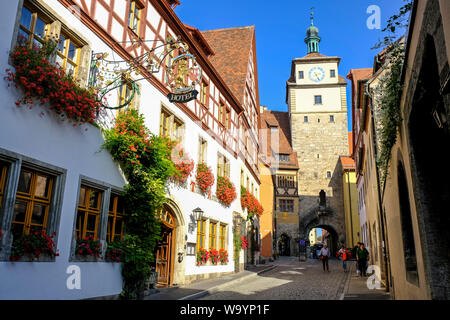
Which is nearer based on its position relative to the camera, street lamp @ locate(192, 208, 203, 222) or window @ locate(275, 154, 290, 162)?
street lamp @ locate(192, 208, 203, 222)

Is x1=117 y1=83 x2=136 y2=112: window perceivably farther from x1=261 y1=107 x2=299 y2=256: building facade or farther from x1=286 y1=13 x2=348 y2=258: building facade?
x1=286 y1=13 x2=348 y2=258: building facade

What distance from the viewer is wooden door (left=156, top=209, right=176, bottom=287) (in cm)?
1133

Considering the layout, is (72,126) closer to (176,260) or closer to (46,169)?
(46,169)

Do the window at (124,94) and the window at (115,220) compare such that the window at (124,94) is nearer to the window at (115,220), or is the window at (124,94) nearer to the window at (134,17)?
the window at (134,17)

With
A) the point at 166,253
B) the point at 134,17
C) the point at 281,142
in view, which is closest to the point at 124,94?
the point at 134,17

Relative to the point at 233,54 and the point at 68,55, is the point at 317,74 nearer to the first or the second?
the point at 233,54

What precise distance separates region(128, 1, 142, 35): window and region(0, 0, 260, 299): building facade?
3cm

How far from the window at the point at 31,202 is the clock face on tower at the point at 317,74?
41.6 metres

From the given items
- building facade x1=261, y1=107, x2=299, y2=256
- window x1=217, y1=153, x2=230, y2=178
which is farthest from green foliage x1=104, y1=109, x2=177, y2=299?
building facade x1=261, y1=107, x2=299, y2=256

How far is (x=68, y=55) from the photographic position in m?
7.58

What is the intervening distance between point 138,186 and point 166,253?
11.8 feet

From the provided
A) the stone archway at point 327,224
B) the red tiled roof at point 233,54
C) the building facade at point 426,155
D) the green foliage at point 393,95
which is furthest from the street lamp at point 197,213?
the stone archway at point 327,224

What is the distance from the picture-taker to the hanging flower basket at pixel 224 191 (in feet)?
49.4

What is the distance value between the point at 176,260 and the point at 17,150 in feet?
21.6
